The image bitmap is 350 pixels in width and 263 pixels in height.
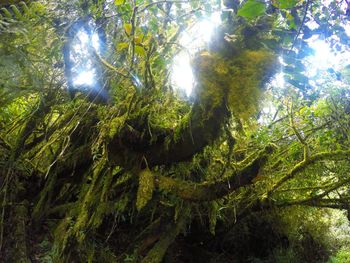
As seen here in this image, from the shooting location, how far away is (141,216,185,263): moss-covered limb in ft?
11.7

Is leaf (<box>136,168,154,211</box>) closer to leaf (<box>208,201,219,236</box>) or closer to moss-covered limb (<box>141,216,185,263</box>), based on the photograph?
moss-covered limb (<box>141,216,185,263</box>)

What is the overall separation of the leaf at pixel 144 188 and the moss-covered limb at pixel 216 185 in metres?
0.10

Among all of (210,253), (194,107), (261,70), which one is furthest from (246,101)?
(210,253)

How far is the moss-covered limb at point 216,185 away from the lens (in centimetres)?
270

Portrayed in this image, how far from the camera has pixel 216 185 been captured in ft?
9.09

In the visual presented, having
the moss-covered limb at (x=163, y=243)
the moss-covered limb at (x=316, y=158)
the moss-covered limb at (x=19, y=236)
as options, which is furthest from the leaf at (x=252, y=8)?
the moss-covered limb at (x=19, y=236)

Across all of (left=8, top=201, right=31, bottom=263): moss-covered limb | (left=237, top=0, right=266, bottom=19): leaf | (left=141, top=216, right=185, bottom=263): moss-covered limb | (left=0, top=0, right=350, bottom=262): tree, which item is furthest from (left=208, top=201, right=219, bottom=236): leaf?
(left=237, top=0, right=266, bottom=19): leaf

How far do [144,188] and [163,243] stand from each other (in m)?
1.56

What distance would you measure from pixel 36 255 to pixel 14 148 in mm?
1405

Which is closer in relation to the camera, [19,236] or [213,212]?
[19,236]

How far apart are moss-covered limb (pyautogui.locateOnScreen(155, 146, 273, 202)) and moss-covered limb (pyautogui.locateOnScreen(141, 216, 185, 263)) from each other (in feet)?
3.88

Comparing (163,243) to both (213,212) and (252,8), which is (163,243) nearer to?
(213,212)

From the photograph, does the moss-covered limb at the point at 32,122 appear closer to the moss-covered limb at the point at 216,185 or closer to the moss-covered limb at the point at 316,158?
the moss-covered limb at the point at 216,185

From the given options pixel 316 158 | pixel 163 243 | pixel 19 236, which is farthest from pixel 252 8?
pixel 19 236
